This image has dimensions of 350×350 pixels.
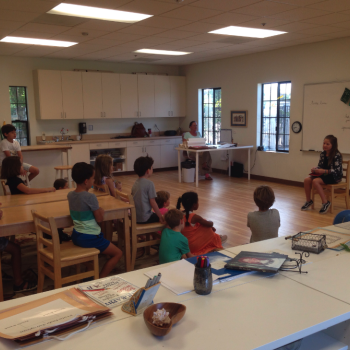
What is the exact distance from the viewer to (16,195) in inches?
155

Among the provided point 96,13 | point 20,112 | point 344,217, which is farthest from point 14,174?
point 20,112

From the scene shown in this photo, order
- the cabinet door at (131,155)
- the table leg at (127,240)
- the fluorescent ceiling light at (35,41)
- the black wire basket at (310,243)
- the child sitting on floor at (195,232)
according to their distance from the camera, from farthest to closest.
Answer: the cabinet door at (131,155) < the fluorescent ceiling light at (35,41) < the child sitting on floor at (195,232) < the table leg at (127,240) < the black wire basket at (310,243)

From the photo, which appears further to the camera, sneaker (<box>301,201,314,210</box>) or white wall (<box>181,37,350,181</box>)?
white wall (<box>181,37,350,181</box>)

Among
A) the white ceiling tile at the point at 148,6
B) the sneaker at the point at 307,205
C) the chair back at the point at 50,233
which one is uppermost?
the white ceiling tile at the point at 148,6

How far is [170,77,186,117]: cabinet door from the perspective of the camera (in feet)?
33.2

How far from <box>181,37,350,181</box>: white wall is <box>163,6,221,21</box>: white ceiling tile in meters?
2.95

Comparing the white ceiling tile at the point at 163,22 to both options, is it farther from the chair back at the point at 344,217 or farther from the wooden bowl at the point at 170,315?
the wooden bowl at the point at 170,315

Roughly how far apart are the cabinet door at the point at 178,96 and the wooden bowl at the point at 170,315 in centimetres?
897

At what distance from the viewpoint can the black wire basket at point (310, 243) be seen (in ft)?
7.04

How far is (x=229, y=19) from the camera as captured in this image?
5.08 metres

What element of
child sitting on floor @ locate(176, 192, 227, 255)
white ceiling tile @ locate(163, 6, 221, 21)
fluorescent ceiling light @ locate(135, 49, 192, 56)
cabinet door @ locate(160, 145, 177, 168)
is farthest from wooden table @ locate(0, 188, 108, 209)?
cabinet door @ locate(160, 145, 177, 168)

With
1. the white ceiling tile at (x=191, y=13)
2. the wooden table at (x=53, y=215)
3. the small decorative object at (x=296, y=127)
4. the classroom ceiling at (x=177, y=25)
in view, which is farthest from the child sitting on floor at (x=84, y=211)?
the small decorative object at (x=296, y=127)

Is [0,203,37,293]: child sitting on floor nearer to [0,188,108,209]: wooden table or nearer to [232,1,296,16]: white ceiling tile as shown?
[0,188,108,209]: wooden table

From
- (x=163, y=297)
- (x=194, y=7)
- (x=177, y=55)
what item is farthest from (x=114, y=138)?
(x=163, y=297)
